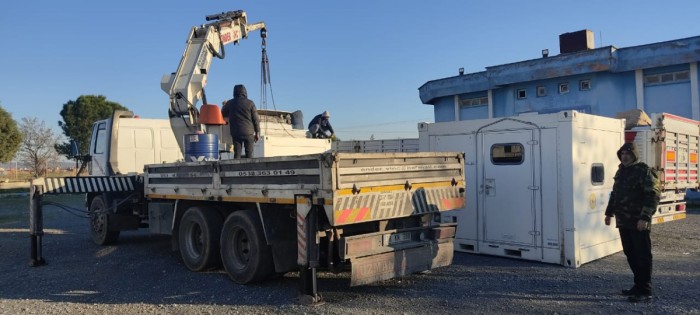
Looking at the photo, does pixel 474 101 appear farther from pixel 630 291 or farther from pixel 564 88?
pixel 630 291

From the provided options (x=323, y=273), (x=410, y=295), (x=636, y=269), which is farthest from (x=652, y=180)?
(x=323, y=273)

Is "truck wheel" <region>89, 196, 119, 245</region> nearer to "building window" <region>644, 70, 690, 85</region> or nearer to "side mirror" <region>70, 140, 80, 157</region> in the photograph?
"side mirror" <region>70, 140, 80, 157</region>

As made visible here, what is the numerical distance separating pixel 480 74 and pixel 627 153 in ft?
73.8

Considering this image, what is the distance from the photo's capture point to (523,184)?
26.6 ft

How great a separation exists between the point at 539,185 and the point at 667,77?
17.8 meters

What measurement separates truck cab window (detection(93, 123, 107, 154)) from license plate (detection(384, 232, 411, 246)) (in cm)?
737

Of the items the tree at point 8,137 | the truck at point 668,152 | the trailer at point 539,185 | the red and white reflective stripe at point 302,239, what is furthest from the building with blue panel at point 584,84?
the tree at point 8,137

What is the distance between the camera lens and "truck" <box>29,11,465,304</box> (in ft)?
18.3

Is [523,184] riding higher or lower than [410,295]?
higher

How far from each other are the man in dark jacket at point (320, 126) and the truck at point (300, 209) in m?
1.28

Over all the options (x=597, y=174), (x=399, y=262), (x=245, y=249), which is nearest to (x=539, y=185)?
(x=597, y=174)

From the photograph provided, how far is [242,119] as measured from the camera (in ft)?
26.9

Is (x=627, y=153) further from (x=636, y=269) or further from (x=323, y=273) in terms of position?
(x=323, y=273)

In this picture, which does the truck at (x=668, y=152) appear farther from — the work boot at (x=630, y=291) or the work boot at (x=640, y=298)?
the work boot at (x=640, y=298)
